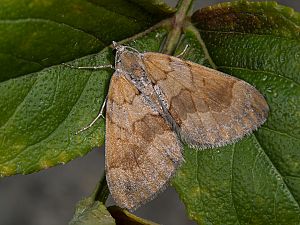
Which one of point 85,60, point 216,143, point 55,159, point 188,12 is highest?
point 188,12

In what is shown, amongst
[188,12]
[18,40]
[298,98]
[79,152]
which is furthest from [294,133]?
[18,40]

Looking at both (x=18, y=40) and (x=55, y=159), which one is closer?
(x=18, y=40)

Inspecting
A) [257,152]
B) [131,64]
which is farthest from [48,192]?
[257,152]

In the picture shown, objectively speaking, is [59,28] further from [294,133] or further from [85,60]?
[294,133]

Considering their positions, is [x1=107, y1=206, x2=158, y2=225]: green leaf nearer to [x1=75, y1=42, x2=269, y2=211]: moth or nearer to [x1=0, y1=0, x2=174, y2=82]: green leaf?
[x1=75, y1=42, x2=269, y2=211]: moth

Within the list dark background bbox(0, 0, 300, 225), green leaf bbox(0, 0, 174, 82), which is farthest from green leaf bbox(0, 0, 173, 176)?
dark background bbox(0, 0, 300, 225)

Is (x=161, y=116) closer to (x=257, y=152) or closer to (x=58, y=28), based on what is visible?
(x=257, y=152)

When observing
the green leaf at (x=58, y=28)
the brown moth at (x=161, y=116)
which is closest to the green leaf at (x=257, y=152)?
the brown moth at (x=161, y=116)
